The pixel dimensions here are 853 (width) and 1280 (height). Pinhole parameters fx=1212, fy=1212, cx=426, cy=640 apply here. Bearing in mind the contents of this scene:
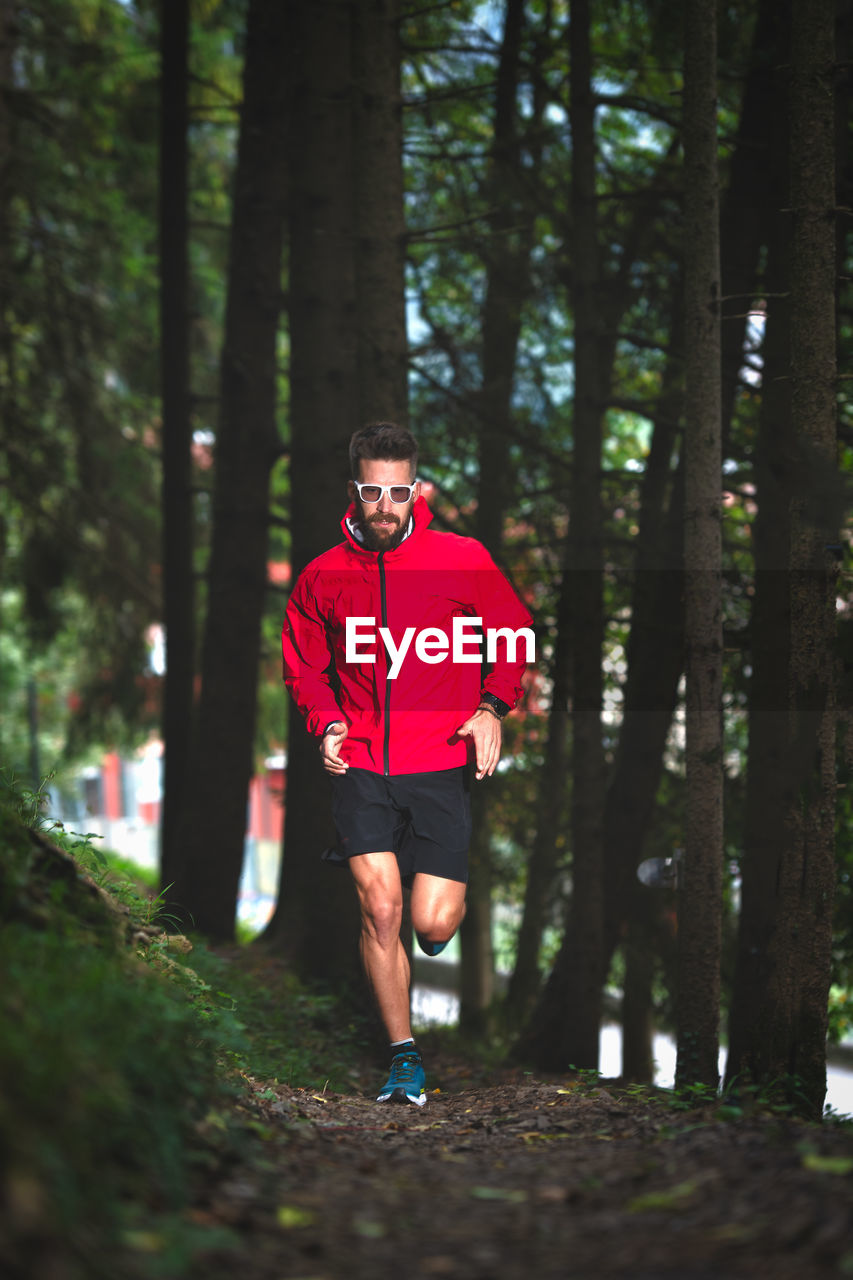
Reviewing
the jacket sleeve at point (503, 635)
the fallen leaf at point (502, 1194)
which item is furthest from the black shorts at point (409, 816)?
the fallen leaf at point (502, 1194)

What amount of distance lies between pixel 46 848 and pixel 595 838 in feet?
17.9

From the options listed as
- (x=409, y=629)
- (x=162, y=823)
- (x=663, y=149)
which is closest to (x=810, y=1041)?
(x=409, y=629)

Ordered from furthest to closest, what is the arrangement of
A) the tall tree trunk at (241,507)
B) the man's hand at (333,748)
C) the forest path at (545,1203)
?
1. the tall tree trunk at (241,507)
2. the man's hand at (333,748)
3. the forest path at (545,1203)

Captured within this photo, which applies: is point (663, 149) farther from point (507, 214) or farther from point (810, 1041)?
point (810, 1041)

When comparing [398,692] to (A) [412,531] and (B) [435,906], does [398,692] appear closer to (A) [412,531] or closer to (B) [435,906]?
(A) [412,531]

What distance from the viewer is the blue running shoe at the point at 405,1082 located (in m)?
5.21

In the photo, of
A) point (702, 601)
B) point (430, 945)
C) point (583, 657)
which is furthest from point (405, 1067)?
point (583, 657)

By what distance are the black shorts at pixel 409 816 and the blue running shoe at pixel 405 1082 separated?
2.62 ft

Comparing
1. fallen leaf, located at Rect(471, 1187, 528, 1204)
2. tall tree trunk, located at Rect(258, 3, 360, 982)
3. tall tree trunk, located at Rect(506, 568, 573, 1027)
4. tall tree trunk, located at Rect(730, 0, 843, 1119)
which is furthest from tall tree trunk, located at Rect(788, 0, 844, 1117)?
tall tree trunk, located at Rect(506, 568, 573, 1027)

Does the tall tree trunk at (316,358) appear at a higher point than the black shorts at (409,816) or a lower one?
higher

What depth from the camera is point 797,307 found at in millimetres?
5582

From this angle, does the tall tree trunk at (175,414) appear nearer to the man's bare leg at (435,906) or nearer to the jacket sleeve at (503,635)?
the man's bare leg at (435,906)

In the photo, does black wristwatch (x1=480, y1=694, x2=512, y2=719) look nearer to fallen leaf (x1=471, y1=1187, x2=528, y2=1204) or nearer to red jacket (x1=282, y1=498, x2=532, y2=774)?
red jacket (x1=282, y1=498, x2=532, y2=774)

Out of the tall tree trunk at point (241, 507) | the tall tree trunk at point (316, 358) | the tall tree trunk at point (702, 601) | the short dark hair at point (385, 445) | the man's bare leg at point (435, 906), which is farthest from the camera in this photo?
the tall tree trunk at point (241, 507)
